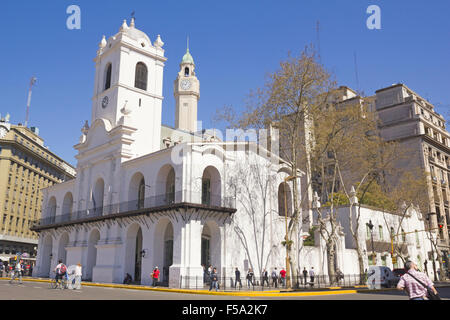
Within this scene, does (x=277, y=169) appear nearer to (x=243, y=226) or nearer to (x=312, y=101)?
(x=243, y=226)

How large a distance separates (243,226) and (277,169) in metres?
6.27

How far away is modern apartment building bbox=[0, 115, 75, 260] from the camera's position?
56969mm

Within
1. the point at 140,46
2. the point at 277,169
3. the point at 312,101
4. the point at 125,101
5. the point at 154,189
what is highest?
the point at 140,46

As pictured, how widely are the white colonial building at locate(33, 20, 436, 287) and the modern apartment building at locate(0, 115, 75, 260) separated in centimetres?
1842

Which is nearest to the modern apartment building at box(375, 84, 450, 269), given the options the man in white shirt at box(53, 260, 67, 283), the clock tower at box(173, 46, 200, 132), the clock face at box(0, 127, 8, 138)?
the clock tower at box(173, 46, 200, 132)

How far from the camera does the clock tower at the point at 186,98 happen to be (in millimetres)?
57094

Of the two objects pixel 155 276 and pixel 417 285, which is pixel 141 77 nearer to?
pixel 155 276

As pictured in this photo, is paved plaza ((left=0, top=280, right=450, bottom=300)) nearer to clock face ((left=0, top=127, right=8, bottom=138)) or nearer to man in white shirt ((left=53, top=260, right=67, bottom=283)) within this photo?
man in white shirt ((left=53, top=260, right=67, bottom=283))

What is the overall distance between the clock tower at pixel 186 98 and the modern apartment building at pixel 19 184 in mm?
24779

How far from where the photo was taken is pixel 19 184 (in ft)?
199

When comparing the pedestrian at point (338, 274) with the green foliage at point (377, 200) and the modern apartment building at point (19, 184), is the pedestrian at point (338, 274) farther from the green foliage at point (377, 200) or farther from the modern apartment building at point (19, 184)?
the modern apartment building at point (19, 184)


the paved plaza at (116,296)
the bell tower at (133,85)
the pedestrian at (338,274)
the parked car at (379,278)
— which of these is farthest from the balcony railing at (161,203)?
the parked car at (379,278)

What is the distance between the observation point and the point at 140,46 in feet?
128
